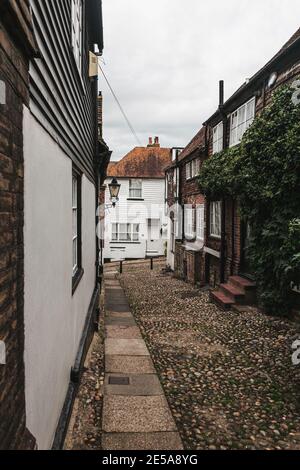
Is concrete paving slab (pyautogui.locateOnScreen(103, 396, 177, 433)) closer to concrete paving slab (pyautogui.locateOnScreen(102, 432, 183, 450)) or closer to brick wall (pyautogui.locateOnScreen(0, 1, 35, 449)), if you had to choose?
concrete paving slab (pyautogui.locateOnScreen(102, 432, 183, 450))

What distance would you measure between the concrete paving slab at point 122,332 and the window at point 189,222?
9976mm

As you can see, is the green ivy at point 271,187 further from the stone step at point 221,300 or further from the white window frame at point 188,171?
the white window frame at point 188,171

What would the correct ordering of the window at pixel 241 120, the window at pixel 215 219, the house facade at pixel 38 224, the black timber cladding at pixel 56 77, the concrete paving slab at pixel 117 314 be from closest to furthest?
the house facade at pixel 38 224, the black timber cladding at pixel 56 77, the concrete paving slab at pixel 117 314, the window at pixel 241 120, the window at pixel 215 219

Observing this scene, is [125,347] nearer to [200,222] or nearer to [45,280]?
[45,280]

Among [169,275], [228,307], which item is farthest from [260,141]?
[169,275]

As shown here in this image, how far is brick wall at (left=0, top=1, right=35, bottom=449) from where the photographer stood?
1.96 meters

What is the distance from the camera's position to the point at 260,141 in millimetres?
8391

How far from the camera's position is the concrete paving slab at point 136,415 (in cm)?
406

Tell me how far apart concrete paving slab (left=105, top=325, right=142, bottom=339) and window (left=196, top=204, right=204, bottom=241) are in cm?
851

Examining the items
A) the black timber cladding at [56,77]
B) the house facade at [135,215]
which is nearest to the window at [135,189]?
the house facade at [135,215]

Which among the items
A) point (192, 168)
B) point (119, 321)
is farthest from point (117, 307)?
point (192, 168)

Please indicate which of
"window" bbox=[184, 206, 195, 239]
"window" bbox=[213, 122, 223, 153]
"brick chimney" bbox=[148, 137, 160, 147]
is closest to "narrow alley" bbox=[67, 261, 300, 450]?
"window" bbox=[213, 122, 223, 153]

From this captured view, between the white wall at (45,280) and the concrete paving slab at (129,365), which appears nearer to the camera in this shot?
the white wall at (45,280)

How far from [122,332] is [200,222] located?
9.40 metres
